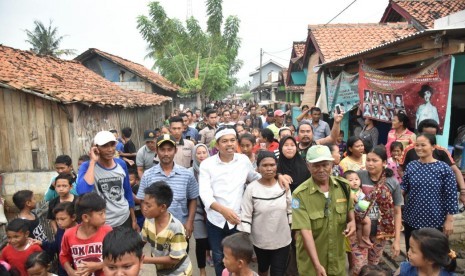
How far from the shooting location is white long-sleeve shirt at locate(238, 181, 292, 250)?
3125mm

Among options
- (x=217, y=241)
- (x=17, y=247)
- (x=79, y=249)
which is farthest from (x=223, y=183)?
(x=17, y=247)

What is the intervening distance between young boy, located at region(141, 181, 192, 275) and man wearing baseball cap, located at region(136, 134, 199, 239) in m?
0.68

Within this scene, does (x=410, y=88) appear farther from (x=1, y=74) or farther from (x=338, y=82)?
(x=1, y=74)

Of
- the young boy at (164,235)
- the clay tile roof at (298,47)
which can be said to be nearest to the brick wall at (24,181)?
the young boy at (164,235)

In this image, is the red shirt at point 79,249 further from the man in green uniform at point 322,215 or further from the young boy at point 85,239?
the man in green uniform at point 322,215

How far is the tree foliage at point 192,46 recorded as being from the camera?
25.1 meters

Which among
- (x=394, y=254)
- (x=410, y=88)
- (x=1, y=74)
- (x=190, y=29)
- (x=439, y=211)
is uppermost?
(x=190, y=29)

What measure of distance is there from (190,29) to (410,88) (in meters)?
23.4

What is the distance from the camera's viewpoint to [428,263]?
2260 mm

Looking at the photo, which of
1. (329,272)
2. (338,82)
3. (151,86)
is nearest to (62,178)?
(329,272)

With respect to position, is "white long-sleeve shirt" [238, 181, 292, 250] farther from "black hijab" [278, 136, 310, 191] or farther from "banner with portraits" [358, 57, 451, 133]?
"banner with portraits" [358, 57, 451, 133]

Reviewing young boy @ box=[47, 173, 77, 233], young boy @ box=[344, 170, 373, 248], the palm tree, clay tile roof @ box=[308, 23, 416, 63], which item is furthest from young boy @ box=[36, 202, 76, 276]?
the palm tree

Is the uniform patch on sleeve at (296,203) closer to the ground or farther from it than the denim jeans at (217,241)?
farther from it

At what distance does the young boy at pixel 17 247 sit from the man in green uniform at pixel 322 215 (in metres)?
2.55
